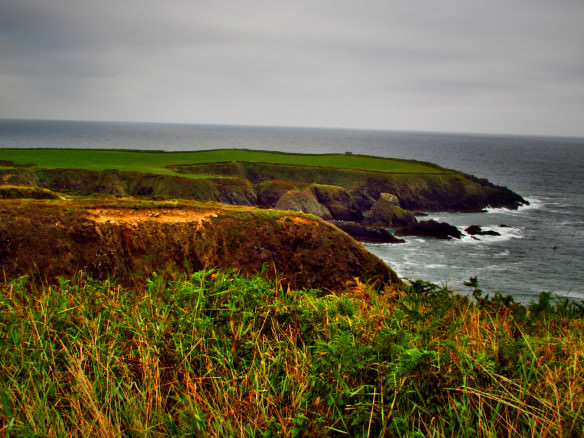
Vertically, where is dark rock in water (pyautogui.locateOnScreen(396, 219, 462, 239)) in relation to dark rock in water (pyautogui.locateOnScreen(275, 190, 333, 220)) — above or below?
below

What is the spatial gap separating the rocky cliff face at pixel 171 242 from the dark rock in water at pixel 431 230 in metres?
30.7

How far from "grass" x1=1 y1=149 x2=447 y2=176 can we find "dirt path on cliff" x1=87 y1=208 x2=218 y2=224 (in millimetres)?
52838

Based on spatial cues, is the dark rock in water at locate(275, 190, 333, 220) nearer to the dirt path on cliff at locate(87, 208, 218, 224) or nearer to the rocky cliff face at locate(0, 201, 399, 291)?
the rocky cliff face at locate(0, 201, 399, 291)

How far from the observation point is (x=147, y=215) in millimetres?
15750

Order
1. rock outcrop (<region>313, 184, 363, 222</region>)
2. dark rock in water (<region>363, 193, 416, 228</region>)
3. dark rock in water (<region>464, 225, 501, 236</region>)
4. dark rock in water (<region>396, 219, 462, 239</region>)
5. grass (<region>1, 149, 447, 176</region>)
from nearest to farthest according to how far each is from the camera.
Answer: dark rock in water (<region>396, 219, 462, 239</region>)
dark rock in water (<region>464, 225, 501, 236</region>)
dark rock in water (<region>363, 193, 416, 228</region>)
rock outcrop (<region>313, 184, 363, 222</region>)
grass (<region>1, 149, 447, 176</region>)

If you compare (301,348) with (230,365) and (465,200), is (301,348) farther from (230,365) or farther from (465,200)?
(465,200)

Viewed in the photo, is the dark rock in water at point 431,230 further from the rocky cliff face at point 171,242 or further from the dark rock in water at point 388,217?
the rocky cliff face at point 171,242

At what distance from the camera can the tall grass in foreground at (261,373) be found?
260cm

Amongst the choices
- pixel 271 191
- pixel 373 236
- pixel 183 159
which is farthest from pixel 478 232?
pixel 183 159

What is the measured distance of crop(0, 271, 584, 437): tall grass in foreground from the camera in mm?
2596

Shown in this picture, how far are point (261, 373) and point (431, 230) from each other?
45858 mm

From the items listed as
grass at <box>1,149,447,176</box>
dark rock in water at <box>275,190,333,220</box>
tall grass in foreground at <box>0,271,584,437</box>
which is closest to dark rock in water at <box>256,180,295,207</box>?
dark rock in water at <box>275,190,333,220</box>

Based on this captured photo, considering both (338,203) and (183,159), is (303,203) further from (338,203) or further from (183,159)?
(183,159)

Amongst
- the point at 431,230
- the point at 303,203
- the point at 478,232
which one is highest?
the point at 303,203
